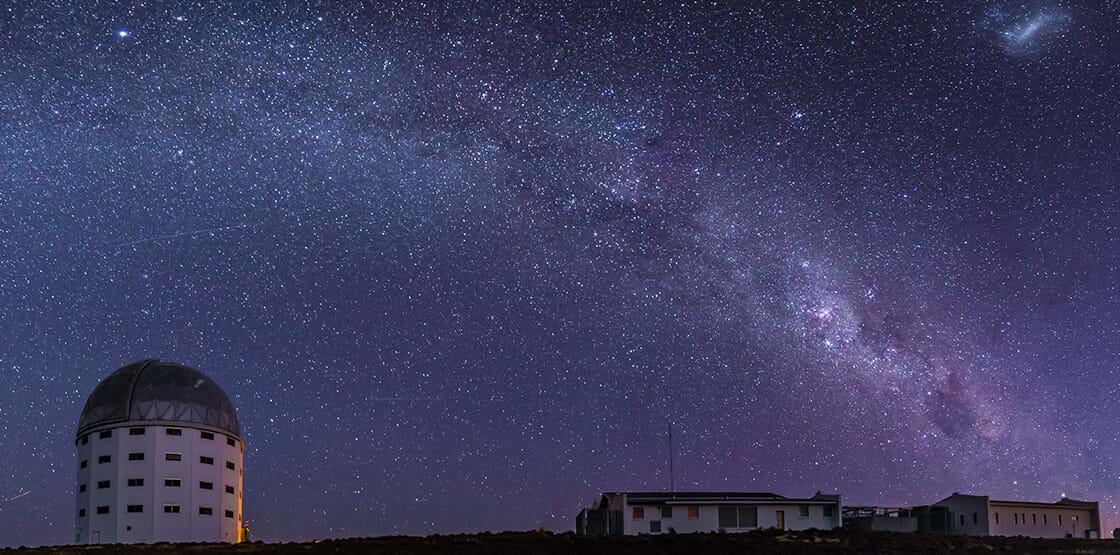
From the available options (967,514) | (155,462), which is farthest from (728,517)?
(155,462)

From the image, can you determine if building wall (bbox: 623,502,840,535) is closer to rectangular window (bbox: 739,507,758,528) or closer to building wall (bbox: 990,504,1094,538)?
rectangular window (bbox: 739,507,758,528)

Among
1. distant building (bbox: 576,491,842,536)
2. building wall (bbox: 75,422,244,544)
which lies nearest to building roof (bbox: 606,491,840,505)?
distant building (bbox: 576,491,842,536)

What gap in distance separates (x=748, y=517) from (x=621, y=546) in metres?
12.4

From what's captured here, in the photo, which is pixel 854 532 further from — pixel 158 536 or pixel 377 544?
pixel 158 536

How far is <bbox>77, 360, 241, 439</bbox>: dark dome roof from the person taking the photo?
55.9 meters

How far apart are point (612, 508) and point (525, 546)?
1098 centimetres

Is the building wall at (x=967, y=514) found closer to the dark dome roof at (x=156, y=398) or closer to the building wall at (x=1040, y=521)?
the building wall at (x=1040, y=521)

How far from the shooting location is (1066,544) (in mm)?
53469

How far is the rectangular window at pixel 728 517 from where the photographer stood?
52.1 metres

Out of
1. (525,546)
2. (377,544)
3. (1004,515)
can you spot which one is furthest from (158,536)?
(1004,515)

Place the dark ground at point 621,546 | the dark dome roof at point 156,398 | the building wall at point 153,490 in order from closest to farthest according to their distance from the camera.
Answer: the dark ground at point 621,546 < the building wall at point 153,490 < the dark dome roof at point 156,398

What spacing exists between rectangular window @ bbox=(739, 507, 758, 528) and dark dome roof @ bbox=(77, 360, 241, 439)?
1130 inches

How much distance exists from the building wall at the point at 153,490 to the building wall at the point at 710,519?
74.1 ft

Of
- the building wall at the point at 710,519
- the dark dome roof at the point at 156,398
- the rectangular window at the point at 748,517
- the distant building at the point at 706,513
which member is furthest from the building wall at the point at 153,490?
the rectangular window at the point at 748,517
